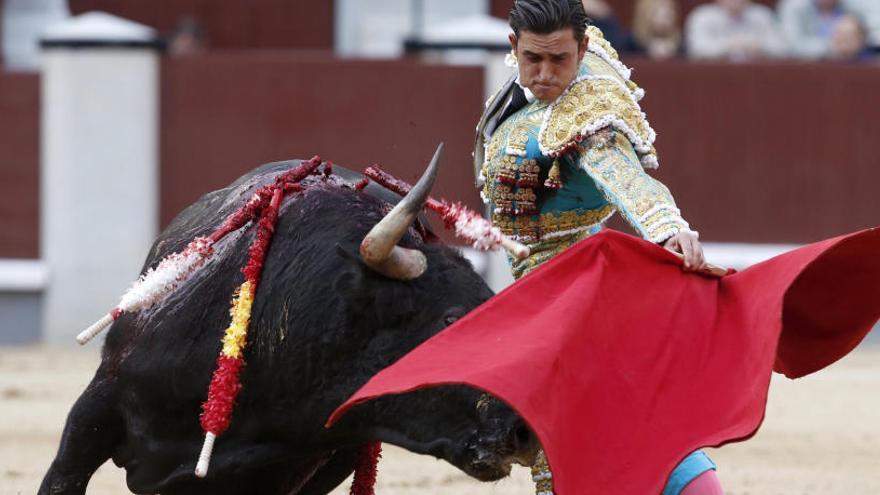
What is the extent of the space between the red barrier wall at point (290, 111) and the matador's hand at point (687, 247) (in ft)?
17.0

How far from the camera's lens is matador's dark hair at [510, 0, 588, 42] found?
321 centimetres

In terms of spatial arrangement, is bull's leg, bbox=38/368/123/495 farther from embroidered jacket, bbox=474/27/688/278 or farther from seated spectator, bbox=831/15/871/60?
seated spectator, bbox=831/15/871/60

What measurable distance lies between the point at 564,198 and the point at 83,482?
113 cm

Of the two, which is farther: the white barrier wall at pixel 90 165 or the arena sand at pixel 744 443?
the white barrier wall at pixel 90 165

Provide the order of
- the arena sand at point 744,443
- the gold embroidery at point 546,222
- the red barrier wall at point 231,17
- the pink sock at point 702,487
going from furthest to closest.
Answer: the red barrier wall at point 231,17 → the arena sand at point 744,443 → the gold embroidery at point 546,222 → the pink sock at point 702,487

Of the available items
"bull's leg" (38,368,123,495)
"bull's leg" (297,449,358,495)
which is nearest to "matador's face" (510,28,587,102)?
"bull's leg" (297,449,358,495)

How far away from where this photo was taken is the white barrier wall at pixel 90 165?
27.0 feet

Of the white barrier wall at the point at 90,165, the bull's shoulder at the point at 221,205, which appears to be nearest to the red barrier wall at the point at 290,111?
the white barrier wall at the point at 90,165

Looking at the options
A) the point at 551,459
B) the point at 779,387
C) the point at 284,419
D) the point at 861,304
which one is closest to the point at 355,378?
the point at 284,419

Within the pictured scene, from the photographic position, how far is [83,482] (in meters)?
3.68

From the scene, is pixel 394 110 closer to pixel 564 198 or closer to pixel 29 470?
pixel 29 470

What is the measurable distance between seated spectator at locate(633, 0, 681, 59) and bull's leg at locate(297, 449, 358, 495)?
5.20m

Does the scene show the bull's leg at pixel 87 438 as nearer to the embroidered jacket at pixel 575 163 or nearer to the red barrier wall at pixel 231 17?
the embroidered jacket at pixel 575 163

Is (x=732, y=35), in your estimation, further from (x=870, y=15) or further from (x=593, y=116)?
(x=593, y=116)
